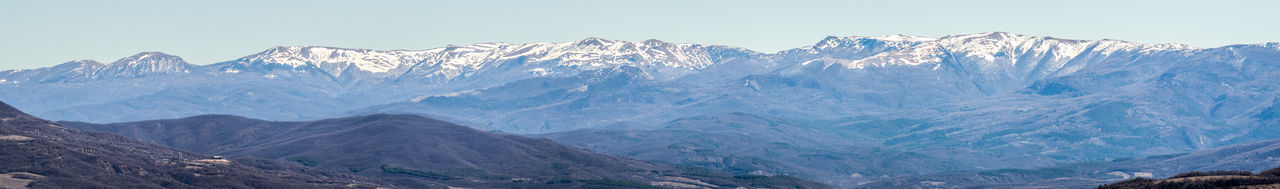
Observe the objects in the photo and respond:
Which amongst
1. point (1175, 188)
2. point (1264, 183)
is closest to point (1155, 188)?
point (1175, 188)

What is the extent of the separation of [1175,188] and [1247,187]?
11486 millimetres

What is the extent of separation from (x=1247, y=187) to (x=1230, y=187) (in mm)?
4177

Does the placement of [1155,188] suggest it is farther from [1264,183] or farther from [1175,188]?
[1264,183]

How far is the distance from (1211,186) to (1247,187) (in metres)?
9.93

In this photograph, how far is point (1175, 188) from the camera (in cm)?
19912

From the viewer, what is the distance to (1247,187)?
18962cm

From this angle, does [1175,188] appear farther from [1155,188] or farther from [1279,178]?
[1279,178]

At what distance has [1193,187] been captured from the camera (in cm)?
19988

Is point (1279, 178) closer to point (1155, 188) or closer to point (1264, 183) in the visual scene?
point (1264, 183)

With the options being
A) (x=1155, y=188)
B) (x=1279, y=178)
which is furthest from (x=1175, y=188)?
(x=1279, y=178)

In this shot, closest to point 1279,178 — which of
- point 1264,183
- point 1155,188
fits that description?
point 1264,183

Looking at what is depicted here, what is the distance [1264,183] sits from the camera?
194 metres

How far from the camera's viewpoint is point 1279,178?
7766 inches

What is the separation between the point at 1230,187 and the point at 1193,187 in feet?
22.2
